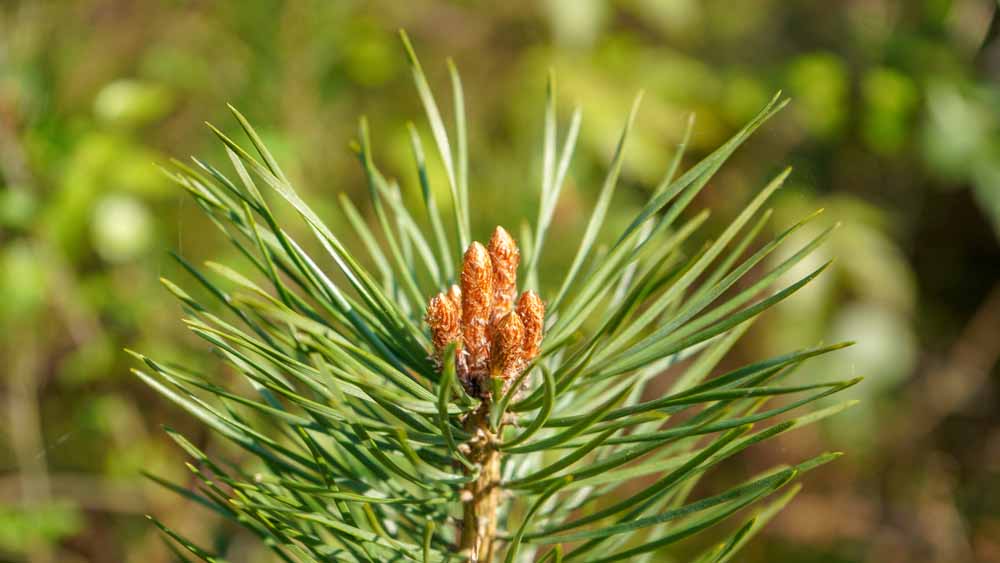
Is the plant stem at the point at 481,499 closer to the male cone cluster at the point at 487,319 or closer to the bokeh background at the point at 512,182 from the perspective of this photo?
the male cone cluster at the point at 487,319

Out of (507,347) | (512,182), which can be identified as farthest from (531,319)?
(512,182)

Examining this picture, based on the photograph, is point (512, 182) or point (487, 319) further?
point (512, 182)

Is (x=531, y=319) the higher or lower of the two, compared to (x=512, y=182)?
lower

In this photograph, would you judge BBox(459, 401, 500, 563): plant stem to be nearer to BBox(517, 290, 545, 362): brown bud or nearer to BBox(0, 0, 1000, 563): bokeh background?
BBox(517, 290, 545, 362): brown bud

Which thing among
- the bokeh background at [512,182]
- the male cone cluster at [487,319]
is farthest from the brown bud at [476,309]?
the bokeh background at [512,182]

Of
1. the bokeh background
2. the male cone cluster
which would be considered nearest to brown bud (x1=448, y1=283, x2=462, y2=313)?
the male cone cluster

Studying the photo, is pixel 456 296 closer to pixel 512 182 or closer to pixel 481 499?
pixel 481 499

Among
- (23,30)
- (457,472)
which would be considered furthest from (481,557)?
(23,30)
